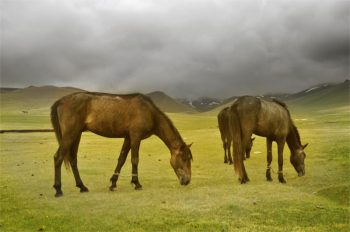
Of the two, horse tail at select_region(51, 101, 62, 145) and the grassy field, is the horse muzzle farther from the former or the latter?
horse tail at select_region(51, 101, 62, 145)

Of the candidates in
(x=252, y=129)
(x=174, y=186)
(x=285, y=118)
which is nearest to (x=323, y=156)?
(x=285, y=118)

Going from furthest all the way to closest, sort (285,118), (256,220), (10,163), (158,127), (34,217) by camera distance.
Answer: (10,163), (285,118), (158,127), (34,217), (256,220)

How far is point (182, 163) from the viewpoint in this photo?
50.5ft

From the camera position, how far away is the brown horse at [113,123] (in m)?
14.7

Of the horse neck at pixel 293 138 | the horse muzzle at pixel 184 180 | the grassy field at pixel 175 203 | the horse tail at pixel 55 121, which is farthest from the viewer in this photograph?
the horse neck at pixel 293 138

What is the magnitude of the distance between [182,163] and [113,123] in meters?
3.10

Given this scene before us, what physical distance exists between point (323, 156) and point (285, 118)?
32.4ft

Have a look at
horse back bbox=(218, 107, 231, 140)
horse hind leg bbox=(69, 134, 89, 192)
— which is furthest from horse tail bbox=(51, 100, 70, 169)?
horse back bbox=(218, 107, 231, 140)

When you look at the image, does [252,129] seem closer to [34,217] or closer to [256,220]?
[256,220]

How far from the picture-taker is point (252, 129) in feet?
52.7

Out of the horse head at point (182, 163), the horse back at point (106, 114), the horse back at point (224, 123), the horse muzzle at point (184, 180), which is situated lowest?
the horse muzzle at point (184, 180)

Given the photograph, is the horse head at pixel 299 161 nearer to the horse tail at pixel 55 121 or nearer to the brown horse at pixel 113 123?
the brown horse at pixel 113 123

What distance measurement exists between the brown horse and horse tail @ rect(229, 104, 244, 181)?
1939mm

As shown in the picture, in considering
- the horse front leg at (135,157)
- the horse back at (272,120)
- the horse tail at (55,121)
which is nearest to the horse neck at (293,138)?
the horse back at (272,120)
